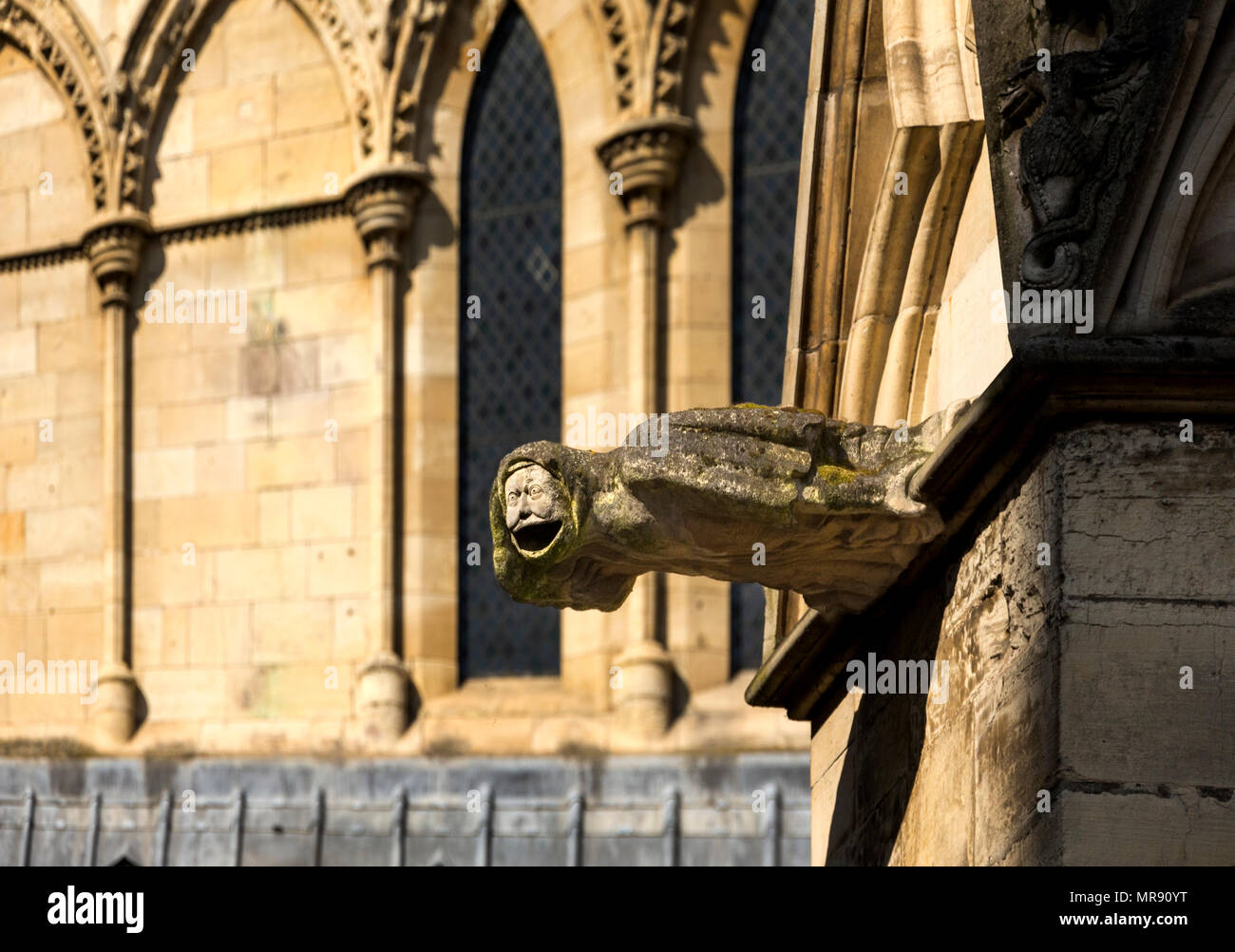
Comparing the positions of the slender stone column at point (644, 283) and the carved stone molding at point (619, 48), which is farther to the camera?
the carved stone molding at point (619, 48)

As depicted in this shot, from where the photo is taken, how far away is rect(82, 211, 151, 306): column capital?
19.2 meters

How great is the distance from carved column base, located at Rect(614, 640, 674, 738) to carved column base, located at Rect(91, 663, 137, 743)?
12.7 feet

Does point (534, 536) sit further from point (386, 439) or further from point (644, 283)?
point (386, 439)

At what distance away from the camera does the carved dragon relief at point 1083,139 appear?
4746 mm

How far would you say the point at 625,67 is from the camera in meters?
17.5

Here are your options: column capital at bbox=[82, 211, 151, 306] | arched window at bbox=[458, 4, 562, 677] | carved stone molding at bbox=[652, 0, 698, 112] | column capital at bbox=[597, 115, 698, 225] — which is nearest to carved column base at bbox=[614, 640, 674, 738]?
arched window at bbox=[458, 4, 562, 677]

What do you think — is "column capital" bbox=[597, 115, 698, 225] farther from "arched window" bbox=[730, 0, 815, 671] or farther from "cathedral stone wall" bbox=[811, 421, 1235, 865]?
"cathedral stone wall" bbox=[811, 421, 1235, 865]

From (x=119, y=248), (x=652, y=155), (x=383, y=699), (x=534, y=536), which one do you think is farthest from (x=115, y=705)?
(x=534, y=536)

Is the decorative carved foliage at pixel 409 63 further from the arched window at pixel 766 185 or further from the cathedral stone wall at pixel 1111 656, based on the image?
the cathedral stone wall at pixel 1111 656

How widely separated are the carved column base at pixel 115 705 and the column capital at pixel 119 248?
278 cm

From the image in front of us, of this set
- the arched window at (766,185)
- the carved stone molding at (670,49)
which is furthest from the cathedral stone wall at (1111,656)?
the carved stone molding at (670,49)
